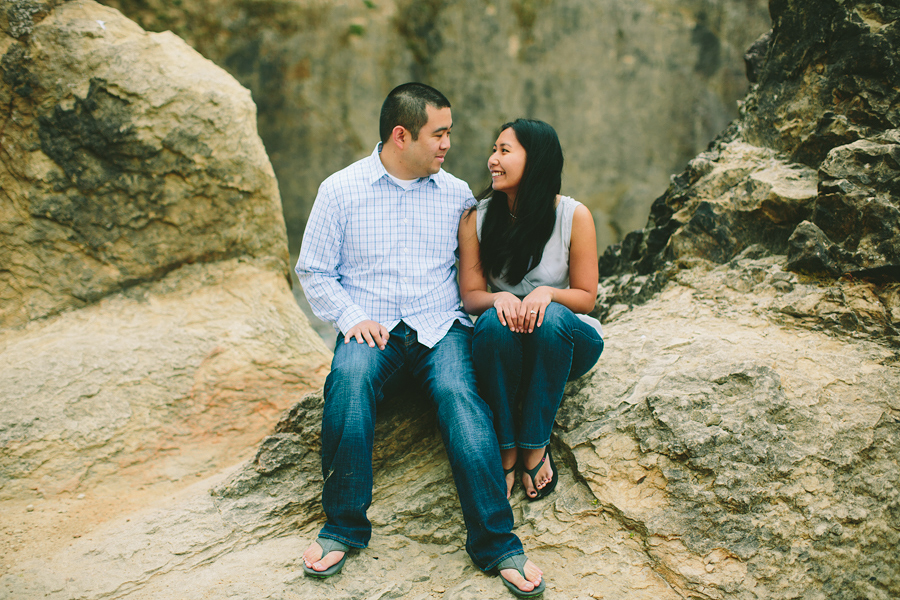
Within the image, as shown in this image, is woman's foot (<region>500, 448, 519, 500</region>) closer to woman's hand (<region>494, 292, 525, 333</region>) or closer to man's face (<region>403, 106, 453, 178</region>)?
woman's hand (<region>494, 292, 525, 333</region>)

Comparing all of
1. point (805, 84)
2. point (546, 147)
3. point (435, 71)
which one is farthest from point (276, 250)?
point (435, 71)

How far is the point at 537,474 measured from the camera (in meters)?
2.39

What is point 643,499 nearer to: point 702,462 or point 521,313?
point 702,462

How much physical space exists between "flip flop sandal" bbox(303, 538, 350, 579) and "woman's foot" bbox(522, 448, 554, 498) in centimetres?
67

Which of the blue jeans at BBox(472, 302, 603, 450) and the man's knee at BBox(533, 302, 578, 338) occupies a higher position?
the man's knee at BBox(533, 302, 578, 338)

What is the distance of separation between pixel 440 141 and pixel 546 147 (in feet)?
1.36

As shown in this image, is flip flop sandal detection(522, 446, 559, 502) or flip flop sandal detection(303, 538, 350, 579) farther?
flip flop sandal detection(522, 446, 559, 502)

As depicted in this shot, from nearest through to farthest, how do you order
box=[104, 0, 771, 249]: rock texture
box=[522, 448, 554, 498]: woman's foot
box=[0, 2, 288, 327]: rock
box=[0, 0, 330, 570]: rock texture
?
box=[522, 448, 554, 498]: woman's foot < box=[0, 0, 330, 570]: rock texture < box=[0, 2, 288, 327]: rock < box=[104, 0, 771, 249]: rock texture

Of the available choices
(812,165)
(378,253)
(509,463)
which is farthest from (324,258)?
(812,165)

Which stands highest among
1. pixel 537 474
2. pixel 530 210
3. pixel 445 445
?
pixel 530 210

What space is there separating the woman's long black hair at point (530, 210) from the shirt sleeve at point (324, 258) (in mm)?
591

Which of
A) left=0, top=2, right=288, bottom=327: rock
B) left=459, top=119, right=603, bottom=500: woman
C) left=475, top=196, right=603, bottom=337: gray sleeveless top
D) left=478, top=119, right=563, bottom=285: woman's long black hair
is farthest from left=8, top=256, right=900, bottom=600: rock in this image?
left=0, top=2, right=288, bottom=327: rock

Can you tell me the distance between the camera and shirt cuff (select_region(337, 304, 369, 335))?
245cm

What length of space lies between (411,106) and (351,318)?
0.87 metres
